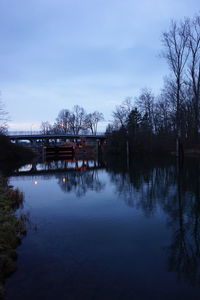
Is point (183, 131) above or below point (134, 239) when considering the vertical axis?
above

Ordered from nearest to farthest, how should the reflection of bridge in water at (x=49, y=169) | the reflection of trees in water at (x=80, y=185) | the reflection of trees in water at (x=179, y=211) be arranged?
the reflection of trees in water at (x=179, y=211) < the reflection of trees in water at (x=80, y=185) < the reflection of bridge in water at (x=49, y=169)

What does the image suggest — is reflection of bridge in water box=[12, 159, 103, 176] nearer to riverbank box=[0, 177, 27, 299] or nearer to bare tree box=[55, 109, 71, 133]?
riverbank box=[0, 177, 27, 299]

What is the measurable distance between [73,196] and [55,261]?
8573 mm

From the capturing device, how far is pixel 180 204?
11.7m

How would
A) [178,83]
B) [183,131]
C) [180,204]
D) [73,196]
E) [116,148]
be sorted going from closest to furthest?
[180,204] < [73,196] < [178,83] < [183,131] < [116,148]

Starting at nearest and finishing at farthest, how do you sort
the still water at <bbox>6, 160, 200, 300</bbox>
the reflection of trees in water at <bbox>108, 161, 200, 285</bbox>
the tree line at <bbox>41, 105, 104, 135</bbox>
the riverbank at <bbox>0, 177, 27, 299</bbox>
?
the still water at <bbox>6, 160, 200, 300</bbox> < the riverbank at <bbox>0, 177, 27, 299</bbox> < the reflection of trees in water at <bbox>108, 161, 200, 285</bbox> < the tree line at <bbox>41, 105, 104, 135</bbox>

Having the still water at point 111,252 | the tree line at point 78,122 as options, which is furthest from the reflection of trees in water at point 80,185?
the tree line at point 78,122

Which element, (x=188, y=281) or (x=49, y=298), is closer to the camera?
(x=49, y=298)

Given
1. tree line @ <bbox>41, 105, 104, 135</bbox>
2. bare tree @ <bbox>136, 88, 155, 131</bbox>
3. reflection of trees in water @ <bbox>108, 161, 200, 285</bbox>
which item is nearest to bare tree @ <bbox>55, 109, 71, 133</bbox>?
tree line @ <bbox>41, 105, 104, 135</bbox>

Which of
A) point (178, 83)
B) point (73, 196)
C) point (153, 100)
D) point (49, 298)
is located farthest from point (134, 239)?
point (153, 100)

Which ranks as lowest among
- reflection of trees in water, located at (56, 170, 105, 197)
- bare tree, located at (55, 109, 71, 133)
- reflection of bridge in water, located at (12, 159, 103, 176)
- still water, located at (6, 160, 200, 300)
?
reflection of bridge in water, located at (12, 159, 103, 176)

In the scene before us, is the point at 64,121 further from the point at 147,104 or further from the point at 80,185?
the point at 80,185

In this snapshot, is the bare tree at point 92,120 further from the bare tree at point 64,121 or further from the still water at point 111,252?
the still water at point 111,252

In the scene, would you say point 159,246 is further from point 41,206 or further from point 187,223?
point 41,206
